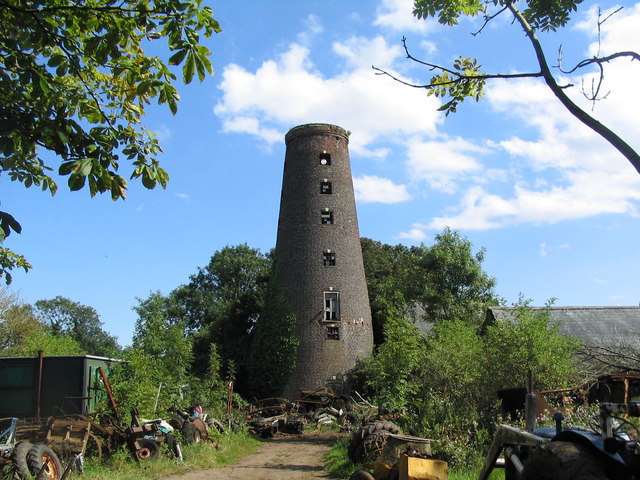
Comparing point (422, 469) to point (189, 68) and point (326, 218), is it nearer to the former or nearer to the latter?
point (189, 68)

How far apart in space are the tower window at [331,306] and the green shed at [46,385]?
50.6 ft

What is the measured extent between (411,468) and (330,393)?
733 inches

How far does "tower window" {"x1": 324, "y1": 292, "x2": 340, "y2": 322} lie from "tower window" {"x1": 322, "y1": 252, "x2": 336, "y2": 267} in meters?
1.49

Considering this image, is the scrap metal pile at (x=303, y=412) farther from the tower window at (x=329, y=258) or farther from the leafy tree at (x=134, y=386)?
the leafy tree at (x=134, y=386)

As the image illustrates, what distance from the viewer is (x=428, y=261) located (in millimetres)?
32125

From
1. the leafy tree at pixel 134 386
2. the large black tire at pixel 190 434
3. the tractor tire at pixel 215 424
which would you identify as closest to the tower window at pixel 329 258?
the tractor tire at pixel 215 424

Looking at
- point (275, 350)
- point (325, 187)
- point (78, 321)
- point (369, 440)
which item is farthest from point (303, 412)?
point (78, 321)

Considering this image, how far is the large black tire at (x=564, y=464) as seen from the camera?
358 cm

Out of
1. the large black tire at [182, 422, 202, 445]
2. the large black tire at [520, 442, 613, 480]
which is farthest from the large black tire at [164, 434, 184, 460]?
the large black tire at [520, 442, 613, 480]

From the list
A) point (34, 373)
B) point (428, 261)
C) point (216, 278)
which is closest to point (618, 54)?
point (34, 373)

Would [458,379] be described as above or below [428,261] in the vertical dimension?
below

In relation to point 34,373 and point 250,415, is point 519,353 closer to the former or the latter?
point 34,373

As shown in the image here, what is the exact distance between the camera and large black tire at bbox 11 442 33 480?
8.95 meters

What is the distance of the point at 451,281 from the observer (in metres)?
31.8
